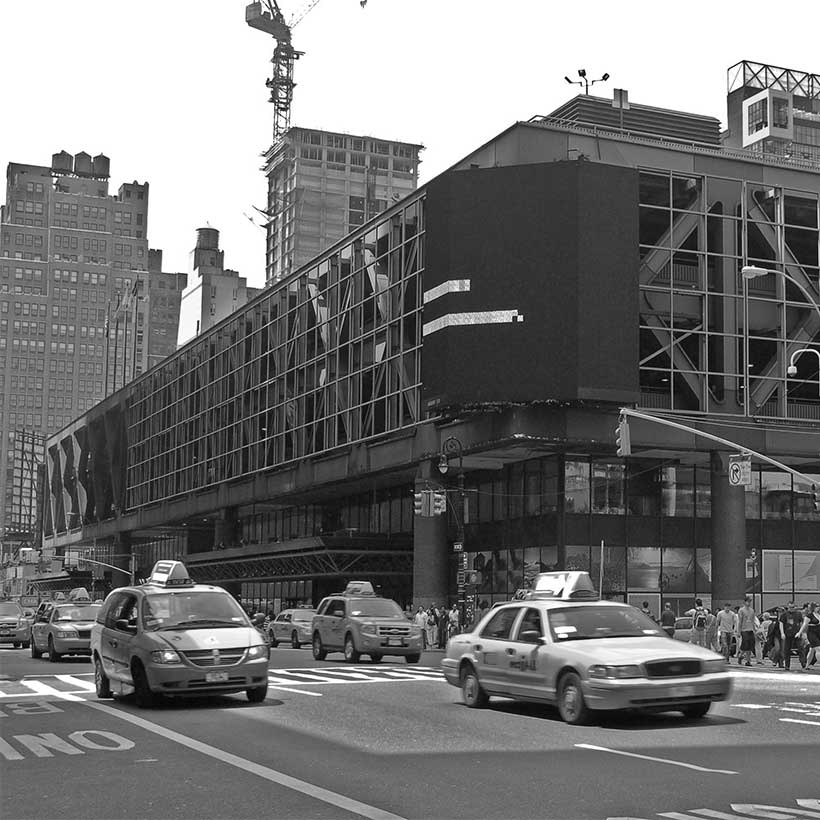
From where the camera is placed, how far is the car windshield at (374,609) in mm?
34656

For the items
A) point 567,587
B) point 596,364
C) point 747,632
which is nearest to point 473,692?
point 567,587

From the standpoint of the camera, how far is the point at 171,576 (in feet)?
70.0

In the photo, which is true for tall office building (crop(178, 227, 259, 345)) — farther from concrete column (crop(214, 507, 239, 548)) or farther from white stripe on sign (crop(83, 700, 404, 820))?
white stripe on sign (crop(83, 700, 404, 820))

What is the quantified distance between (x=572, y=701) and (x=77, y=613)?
2190cm

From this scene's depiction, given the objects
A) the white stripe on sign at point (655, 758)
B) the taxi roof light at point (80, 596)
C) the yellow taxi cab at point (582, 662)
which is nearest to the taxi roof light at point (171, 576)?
the yellow taxi cab at point (582, 662)

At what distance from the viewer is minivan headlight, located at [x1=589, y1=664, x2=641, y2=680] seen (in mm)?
15711

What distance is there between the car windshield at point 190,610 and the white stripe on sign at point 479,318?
34.0m

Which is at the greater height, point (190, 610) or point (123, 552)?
point (123, 552)

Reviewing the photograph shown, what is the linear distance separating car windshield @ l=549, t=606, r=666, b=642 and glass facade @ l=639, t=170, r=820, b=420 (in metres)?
37.1

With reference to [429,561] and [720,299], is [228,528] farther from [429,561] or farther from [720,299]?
[720,299]

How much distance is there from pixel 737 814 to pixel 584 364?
4249 centimetres

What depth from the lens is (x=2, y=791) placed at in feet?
36.2

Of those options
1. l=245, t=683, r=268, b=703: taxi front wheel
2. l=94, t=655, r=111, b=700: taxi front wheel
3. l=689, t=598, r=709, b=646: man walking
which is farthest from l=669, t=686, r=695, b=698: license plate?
l=689, t=598, r=709, b=646: man walking

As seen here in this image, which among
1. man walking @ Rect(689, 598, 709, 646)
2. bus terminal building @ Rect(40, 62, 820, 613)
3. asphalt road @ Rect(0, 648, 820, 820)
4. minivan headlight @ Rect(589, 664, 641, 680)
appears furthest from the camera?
bus terminal building @ Rect(40, 62, 820, 613)
